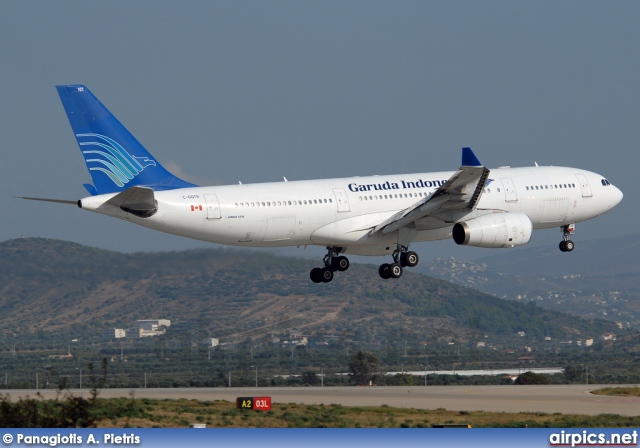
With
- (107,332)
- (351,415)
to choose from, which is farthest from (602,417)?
(107,332)

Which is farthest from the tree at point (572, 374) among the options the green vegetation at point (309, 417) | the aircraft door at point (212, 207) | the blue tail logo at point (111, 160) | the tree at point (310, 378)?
the blue tail logo at point (111, 160)

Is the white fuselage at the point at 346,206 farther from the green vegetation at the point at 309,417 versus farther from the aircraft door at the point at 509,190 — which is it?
the green vegetation at the point at 309,417

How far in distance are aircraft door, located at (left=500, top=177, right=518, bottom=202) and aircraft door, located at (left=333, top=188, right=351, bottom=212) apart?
777 centimetres

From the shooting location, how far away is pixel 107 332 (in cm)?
9350

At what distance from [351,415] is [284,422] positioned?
3.30 meters

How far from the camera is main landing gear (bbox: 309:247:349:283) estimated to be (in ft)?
184

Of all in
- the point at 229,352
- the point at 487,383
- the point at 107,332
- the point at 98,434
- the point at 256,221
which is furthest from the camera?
the point at 107,332

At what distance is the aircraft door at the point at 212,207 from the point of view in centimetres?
4909

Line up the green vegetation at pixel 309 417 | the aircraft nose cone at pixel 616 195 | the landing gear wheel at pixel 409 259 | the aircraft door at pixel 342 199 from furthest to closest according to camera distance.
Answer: the aircraft nose cone at pixel 616 195 → the landing gear wheel at pixel 409 259 → the aircraft door at pixel 342 199 → the green vegetation at pixel 309 417

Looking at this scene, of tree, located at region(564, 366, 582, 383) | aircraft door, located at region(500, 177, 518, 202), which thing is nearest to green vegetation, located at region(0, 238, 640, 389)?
tree, located at region(564, 366, 582, 383)

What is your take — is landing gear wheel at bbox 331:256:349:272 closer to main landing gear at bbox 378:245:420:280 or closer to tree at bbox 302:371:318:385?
main landing gear at bbox 378:245:420:280

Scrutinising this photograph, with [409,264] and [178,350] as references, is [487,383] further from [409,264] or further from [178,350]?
[178,350]

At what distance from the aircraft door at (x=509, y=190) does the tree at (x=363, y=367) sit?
1572cm

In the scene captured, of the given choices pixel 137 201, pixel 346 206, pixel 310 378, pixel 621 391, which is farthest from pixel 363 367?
pixel 137 201
